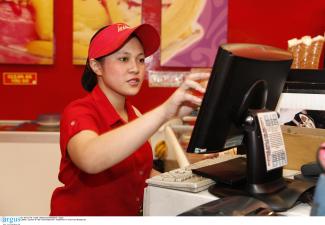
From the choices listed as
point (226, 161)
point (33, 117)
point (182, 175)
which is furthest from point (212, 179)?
point (33, 117)

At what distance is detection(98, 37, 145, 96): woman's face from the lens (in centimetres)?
157

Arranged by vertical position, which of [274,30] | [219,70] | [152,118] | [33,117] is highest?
[274,30]

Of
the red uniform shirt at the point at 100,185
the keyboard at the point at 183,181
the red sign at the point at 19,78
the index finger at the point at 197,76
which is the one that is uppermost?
the index finger at the point at 197,76

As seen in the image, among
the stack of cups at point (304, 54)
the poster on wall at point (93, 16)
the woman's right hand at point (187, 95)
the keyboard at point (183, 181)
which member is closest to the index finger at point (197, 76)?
the woman's right hand at point (187, 95)

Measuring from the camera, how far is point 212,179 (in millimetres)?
1226

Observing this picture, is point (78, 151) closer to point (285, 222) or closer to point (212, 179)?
point (212, 179)

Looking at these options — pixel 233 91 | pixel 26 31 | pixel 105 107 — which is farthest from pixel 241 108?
pixel 26 31

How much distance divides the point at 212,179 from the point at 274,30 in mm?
2307

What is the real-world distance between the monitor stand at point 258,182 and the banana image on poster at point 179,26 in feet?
6.80

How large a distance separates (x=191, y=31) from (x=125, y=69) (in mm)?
1672

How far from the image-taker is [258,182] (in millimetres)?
1135

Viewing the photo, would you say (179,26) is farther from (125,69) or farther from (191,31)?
(125,69)

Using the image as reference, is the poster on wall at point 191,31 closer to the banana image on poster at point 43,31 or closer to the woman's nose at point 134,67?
the banana image on poster at point 43,31

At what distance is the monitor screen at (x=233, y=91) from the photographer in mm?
1047
